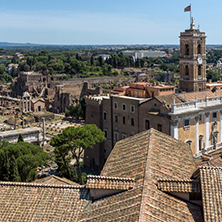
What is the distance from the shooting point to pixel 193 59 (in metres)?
33.6

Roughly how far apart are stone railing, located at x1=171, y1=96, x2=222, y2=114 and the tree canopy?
36.6 ft

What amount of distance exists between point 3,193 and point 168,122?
61.2 ft

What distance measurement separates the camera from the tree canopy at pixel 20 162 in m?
24.5

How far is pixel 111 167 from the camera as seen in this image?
10.9 m

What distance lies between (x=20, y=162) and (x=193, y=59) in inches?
749

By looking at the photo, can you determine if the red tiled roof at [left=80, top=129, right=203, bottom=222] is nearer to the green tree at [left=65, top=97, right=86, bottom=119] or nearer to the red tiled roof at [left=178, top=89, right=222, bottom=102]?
the red tiled roof at [left=178, top=89, right=222, bottom=102]

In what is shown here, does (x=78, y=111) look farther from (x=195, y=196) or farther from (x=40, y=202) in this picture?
(x=195, y=196)

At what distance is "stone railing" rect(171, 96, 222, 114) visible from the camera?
87.2 ft

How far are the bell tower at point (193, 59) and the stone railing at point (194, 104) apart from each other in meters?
4.21

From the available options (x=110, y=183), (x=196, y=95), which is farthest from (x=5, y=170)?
(x=110, y=183)

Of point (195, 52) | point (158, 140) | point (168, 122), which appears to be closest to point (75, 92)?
point (195, 52)

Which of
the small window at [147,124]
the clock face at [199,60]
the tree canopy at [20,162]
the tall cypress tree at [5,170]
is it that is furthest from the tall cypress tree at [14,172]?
the clock face at [199,60]

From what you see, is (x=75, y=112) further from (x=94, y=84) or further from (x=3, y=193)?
(x=3, y=193)

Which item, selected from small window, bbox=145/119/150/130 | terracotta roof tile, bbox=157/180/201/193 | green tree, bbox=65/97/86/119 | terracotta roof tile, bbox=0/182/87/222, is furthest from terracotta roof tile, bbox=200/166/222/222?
green tree, bbox=65/97/86/119
